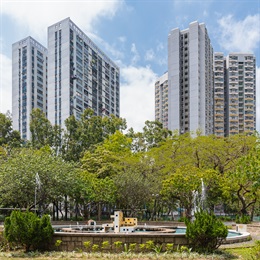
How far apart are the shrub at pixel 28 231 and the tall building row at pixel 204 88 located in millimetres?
63050

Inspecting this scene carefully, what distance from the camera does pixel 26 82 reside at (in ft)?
271

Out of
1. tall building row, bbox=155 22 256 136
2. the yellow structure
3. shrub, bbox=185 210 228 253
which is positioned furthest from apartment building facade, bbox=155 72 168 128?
shrub, bbox=185 210 228 253

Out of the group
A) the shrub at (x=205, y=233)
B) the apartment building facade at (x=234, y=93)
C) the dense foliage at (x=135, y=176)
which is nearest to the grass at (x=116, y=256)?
the shrub at (x=205, y=233)

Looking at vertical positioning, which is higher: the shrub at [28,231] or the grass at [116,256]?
the shrub at [28,231]

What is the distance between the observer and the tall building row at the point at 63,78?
72.0 m

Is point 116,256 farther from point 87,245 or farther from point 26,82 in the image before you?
point 26,82

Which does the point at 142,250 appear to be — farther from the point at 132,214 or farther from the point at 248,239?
the point at 132,214

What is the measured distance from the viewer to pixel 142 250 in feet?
42.9

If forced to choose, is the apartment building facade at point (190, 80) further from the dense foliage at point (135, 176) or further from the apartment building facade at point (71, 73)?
the dense foliage at point (135, 176)

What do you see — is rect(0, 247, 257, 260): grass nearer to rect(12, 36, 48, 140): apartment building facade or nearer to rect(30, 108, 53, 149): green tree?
rect(30, 108, 53, 149): green tree

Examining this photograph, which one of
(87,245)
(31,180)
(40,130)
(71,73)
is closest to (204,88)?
(71,73)

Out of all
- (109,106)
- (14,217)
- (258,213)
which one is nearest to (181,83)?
(109,106)

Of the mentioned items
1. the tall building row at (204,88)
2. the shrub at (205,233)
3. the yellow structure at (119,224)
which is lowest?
the yellow structure at (119,224)

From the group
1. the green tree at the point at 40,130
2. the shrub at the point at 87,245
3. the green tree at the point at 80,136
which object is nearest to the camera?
the shrub at the point at 87,245
